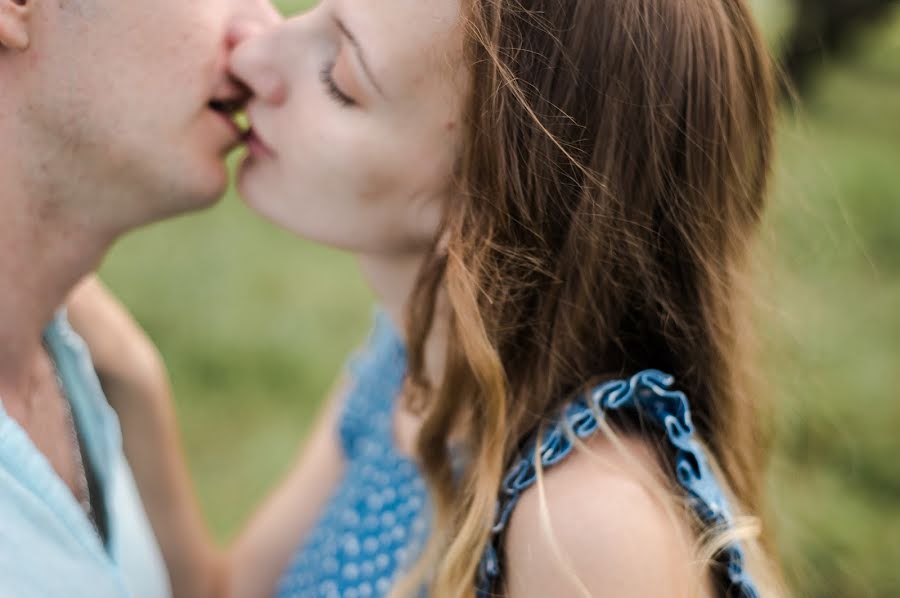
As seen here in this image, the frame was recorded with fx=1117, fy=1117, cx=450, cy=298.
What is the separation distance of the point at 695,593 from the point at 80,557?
106 centimetres

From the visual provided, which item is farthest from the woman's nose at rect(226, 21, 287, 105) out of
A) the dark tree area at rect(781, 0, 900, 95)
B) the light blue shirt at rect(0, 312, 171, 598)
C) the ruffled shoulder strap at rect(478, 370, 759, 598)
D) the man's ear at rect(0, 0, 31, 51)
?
the dark tree area at rect(781, 0, 900, 95)

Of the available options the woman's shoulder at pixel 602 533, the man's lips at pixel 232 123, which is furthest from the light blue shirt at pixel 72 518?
the woman's shoulder at pixel 602 533

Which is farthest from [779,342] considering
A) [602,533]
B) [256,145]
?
[256,145]

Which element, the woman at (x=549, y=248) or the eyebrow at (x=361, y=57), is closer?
the woman at (x=549, y=248)

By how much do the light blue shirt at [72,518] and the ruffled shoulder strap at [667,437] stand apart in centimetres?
68

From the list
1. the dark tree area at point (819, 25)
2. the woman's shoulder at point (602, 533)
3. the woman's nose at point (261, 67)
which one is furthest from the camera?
the dark tree area at point (819, 25)

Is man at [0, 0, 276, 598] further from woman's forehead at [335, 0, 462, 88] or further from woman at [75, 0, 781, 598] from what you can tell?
woman's forehead at [335, 0, 462, 88]

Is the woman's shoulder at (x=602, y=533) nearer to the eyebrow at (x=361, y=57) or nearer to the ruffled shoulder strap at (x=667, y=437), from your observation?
the ruffled shoulder strap at (x=667, y=437)

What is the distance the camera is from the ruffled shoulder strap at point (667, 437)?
74.9 inches

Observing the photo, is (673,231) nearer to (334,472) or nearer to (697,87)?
(697,87)

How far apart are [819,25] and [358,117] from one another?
689cm

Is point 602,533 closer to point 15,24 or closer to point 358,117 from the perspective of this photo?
point 358,117

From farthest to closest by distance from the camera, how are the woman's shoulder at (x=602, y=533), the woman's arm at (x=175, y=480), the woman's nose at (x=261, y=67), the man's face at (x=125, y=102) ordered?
the woman's arm at (x=175, y=480) → the woman's nose at (x=261, y=67) → the man's face at (x=125, y=102) → the woman's shoulder at (x=602, y=533)

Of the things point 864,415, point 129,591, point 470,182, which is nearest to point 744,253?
point 470,182
